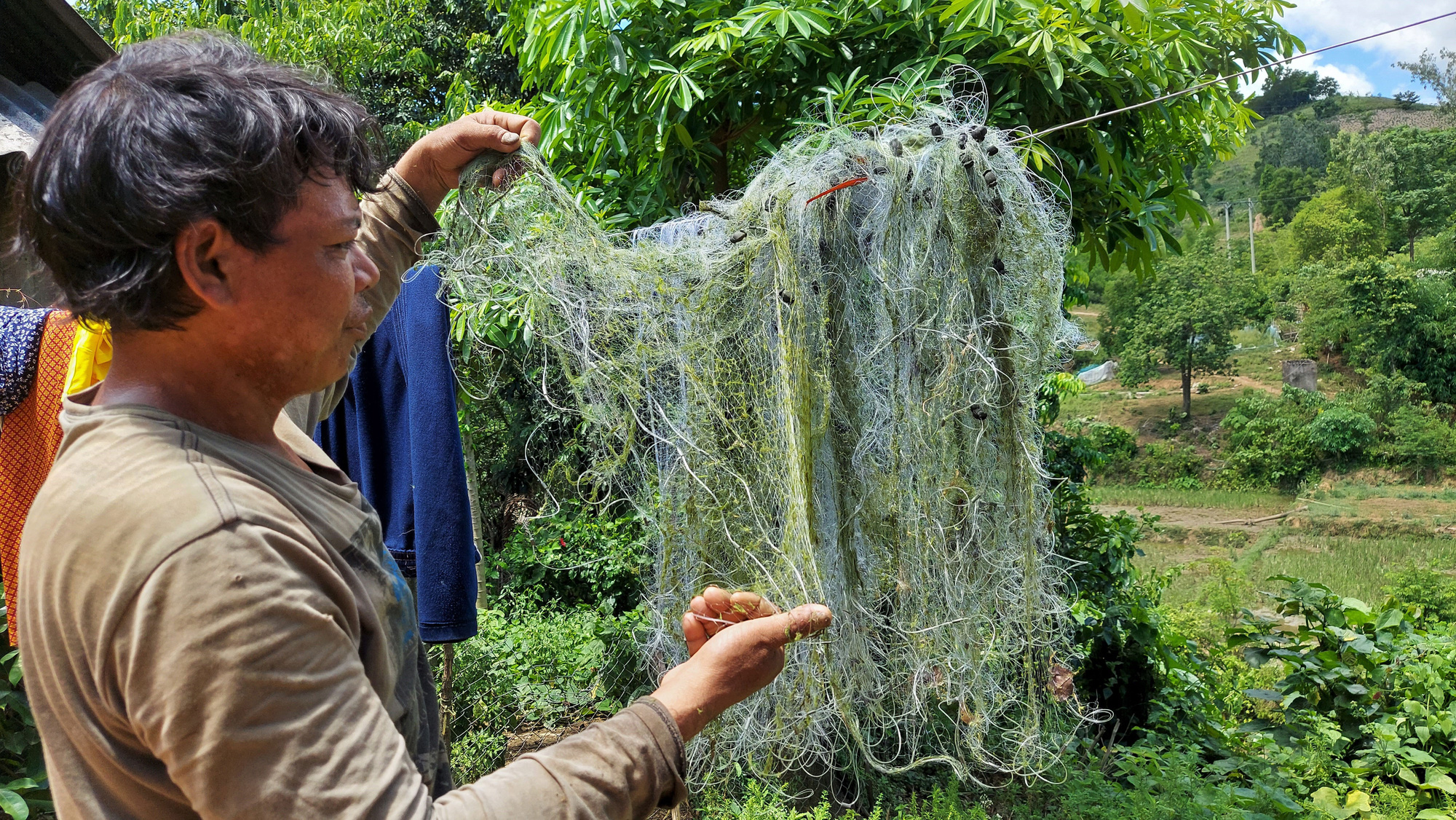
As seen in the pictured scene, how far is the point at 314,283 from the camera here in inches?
33.1

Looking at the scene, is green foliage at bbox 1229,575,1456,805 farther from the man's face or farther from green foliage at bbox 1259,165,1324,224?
green foliage at bbox 1259,165,1324,224

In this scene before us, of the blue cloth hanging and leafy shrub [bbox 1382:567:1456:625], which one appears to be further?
leafy shrub [bbox 1382:567:1456:625]

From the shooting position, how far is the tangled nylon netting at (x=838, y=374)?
1.96m

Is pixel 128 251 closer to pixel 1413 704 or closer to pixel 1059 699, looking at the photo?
pixel 1059 699

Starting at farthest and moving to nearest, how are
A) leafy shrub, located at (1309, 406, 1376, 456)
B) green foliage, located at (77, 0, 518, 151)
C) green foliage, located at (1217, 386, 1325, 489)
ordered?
green foliage, located at (1217, 386, 1325, 489) → leafy shrub, located at (1309, 406, 1376, 456) → green foliage, located at (77, 0, 518, 151)

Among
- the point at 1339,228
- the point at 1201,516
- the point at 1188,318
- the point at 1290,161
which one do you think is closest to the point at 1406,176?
the point at 1339,228

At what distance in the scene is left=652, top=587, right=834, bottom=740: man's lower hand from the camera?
940mm

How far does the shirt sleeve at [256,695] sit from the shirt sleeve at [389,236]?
0.76 m

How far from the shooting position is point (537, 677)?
3.84 metres

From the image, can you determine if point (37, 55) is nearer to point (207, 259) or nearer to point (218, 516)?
point (207, 259)

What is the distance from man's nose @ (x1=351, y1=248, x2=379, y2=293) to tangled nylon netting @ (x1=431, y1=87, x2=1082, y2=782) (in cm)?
91

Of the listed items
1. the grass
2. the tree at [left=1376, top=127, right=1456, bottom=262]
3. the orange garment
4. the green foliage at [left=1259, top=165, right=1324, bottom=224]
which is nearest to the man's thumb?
the orange garment

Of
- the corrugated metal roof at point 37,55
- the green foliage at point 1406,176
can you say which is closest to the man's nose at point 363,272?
the corrugated metal roof at point 37,55

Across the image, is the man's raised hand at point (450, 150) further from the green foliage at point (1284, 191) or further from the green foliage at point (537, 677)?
the green foliage at point (1284, 191)
